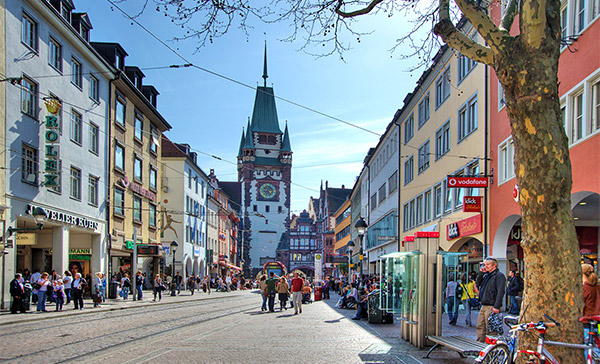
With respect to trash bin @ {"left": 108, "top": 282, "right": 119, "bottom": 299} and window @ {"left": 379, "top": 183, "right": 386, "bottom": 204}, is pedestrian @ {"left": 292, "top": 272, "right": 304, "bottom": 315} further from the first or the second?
window @ {"left": 379, "top": 183, "right": 386, "bottom": 204}

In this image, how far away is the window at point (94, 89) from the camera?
3361 centimetres

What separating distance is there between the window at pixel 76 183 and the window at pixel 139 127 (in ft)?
33.7

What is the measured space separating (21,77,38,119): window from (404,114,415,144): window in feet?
74.5

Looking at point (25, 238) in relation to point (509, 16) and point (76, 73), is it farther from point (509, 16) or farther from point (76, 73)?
point (509, 16)

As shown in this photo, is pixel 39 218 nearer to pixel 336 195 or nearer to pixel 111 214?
pixel 111 214

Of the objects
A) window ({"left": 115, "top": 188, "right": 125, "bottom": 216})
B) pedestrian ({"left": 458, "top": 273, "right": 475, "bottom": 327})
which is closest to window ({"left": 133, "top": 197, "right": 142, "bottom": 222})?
window ({"left": 115, "top": 188, "right": 125, "bottom": 216})

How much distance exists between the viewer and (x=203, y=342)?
13266 mm

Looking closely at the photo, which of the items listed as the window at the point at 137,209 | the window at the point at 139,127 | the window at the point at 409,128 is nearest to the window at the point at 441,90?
the window at the point at 409,128

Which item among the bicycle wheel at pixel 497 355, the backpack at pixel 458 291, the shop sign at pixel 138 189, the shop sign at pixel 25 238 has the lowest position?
the backpack at pixel 458 291

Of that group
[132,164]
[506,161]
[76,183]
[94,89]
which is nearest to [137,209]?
[132,164]

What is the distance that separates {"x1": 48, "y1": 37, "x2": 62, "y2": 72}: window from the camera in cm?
2792

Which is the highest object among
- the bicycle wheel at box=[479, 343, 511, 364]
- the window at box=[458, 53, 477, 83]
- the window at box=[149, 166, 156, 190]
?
the window at box=[458, 53, 477, 83]

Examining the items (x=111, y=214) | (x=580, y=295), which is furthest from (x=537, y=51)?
(x=111, y=214)

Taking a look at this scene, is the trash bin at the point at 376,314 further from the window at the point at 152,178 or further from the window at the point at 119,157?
the window at the point at 152,178
